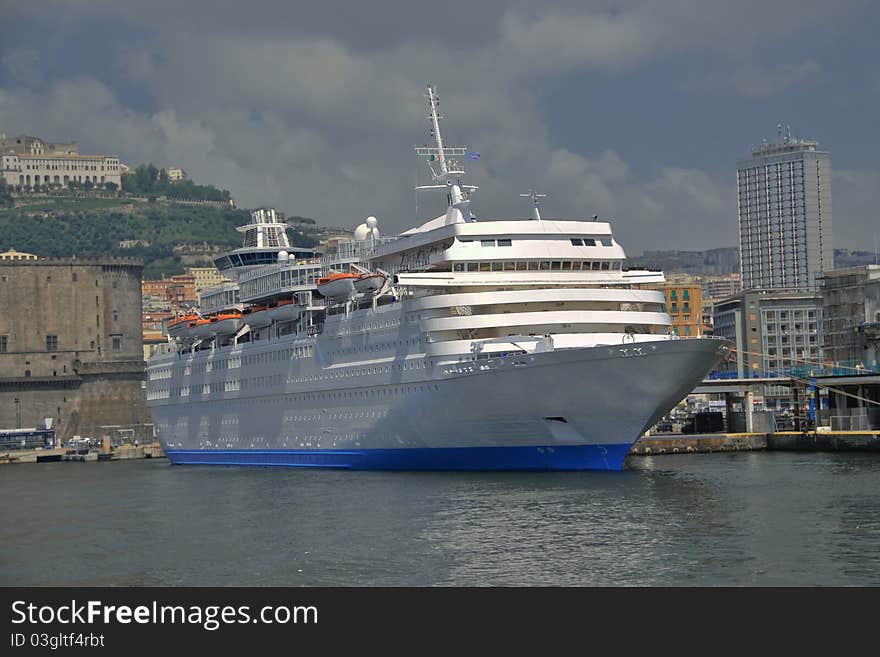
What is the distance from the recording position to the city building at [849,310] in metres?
80.2

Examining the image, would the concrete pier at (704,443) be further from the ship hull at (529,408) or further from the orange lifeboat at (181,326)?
the orange lifeboat at (181,326)

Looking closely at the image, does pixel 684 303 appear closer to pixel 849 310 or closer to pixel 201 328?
pixel 849 310

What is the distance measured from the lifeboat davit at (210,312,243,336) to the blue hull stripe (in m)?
10.8

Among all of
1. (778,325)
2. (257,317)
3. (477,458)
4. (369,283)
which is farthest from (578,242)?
(778,325)

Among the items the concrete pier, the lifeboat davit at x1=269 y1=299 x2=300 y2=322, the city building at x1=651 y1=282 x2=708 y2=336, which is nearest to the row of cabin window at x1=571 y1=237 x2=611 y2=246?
the lifeboat davit at x1=269 y1=299 x2=300 y2=322

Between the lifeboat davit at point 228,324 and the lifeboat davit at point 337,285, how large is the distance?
10.9 meters

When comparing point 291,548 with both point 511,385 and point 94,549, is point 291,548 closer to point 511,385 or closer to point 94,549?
point 94,549

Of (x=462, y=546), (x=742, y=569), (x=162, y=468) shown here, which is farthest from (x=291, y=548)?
(x=162, y=468)

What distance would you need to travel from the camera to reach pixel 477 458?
138ft
